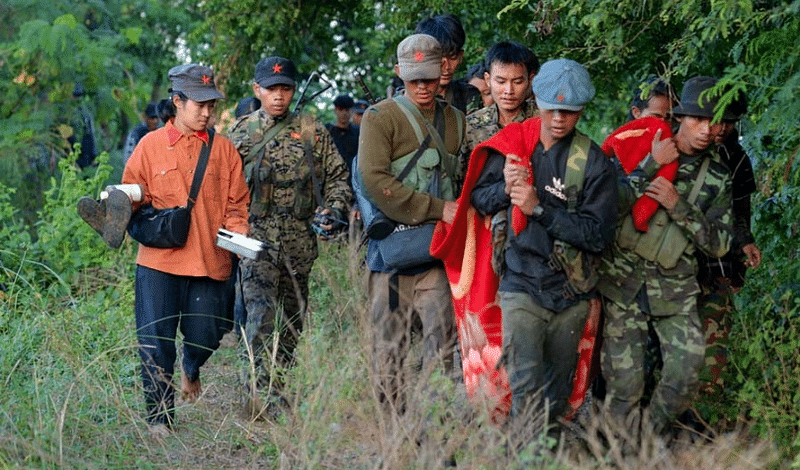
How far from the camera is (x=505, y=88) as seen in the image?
753 cm

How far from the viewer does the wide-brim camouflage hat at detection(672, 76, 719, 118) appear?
21.6ft

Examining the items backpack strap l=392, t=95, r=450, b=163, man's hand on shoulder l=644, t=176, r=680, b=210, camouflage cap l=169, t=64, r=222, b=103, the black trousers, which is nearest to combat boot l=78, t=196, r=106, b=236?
the black trousers

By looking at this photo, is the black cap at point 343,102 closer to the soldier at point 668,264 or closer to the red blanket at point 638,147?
the red blanket at point 638,147

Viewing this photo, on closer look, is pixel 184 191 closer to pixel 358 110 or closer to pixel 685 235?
pixel 685 235

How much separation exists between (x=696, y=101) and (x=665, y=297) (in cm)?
100

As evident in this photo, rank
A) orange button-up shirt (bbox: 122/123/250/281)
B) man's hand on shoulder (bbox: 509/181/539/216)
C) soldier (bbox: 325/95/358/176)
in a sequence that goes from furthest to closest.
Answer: soldier (bbox: 325/95/358/176) → orange button-up shirt (bbox: 122/123/250/281) → man's hand on shoulder (bbox: 509/181/539/216)

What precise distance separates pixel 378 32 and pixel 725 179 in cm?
738

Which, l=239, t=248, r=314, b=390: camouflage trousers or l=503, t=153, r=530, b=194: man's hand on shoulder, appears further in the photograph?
l=239, t=248, r=314, b=390: camouflage trousers

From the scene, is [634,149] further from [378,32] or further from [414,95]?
[378,32]

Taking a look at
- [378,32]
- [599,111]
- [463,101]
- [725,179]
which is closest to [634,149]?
[725,179]

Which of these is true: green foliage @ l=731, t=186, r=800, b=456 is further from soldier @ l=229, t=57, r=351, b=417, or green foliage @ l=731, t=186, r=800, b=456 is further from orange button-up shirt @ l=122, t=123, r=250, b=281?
orange button-up shirt @ l=122, t=123, r=250, b=281

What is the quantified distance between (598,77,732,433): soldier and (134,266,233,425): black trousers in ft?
7.81

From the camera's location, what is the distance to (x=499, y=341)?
6.88m

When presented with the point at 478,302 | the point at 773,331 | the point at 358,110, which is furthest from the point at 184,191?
the point at 358,110
